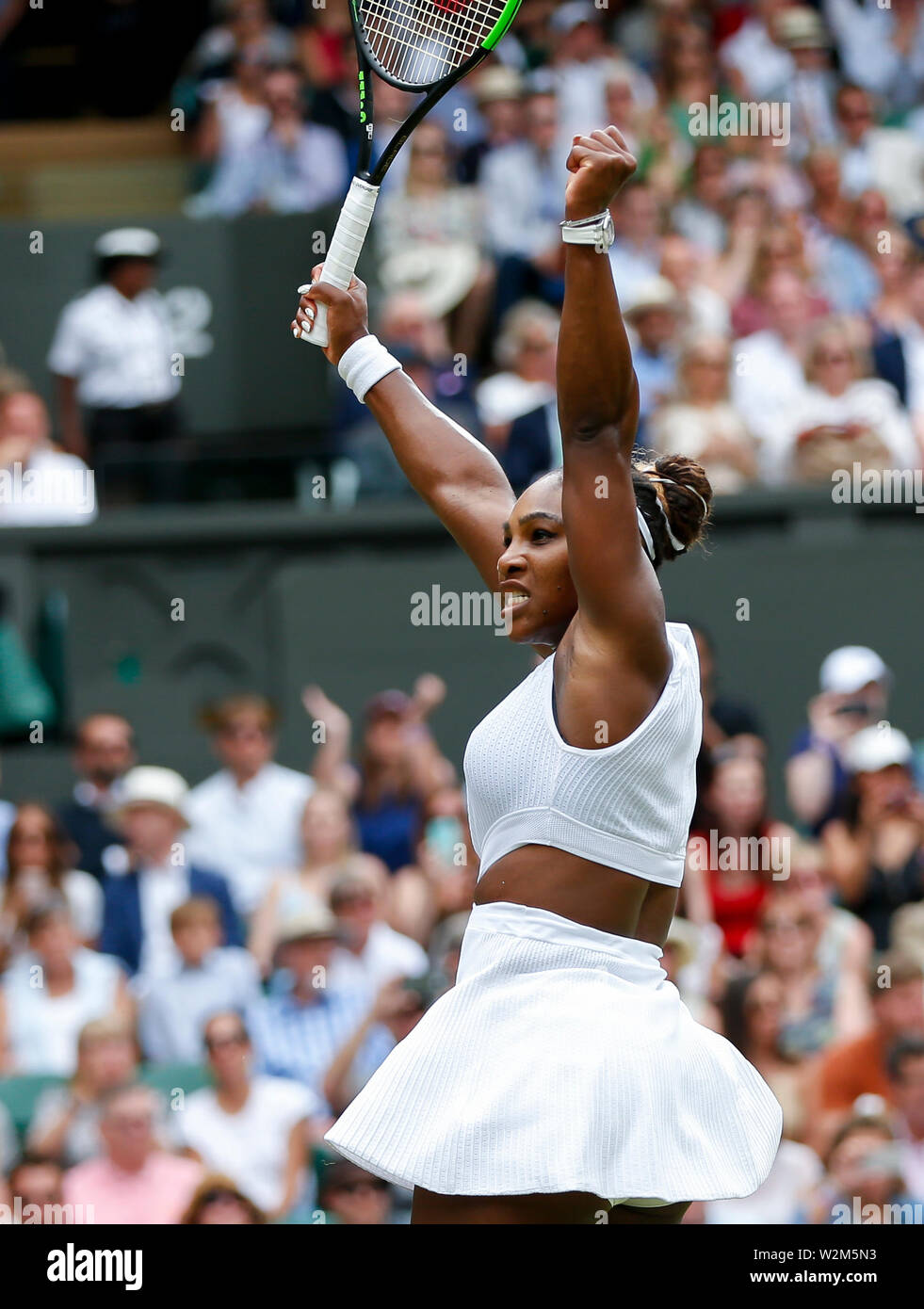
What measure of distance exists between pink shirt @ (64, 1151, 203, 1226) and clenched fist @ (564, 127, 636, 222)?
10.7 feet

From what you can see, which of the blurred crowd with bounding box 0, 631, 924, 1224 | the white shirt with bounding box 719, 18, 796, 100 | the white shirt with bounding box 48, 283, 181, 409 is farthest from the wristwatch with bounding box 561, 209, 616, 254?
the white shirt with bounding box 719, 18, 796, 100

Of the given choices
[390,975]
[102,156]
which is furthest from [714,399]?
[102,156]

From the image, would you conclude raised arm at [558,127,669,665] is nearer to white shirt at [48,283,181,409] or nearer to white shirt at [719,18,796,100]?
white shirt at [48,283,181,409]

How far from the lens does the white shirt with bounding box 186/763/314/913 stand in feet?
21.3

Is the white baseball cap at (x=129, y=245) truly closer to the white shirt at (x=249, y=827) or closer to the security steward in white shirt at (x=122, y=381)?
the security steward in white shirt at (x=122, y=381)

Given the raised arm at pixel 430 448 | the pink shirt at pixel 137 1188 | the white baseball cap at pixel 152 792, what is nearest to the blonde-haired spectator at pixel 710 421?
the white baseball cap at pixel 152 792

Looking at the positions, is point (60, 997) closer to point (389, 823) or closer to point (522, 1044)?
point (389, 823)

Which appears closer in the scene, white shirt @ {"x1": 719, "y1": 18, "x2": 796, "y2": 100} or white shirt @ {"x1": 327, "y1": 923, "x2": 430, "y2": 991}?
white shirt @ {"x1": 327, "y1": 923, "x2": 430, "y2": 991}

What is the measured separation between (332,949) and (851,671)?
2.02m

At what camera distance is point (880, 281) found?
26.6ft

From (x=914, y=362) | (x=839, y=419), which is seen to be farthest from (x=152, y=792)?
(x=914, y=362)

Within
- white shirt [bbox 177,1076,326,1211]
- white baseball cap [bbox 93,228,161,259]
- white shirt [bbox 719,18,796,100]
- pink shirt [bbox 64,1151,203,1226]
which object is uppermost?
white shirt [bbox 719,18,796,100]

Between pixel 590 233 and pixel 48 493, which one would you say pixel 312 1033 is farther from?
pixel 590 233

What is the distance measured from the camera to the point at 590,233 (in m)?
2.71
